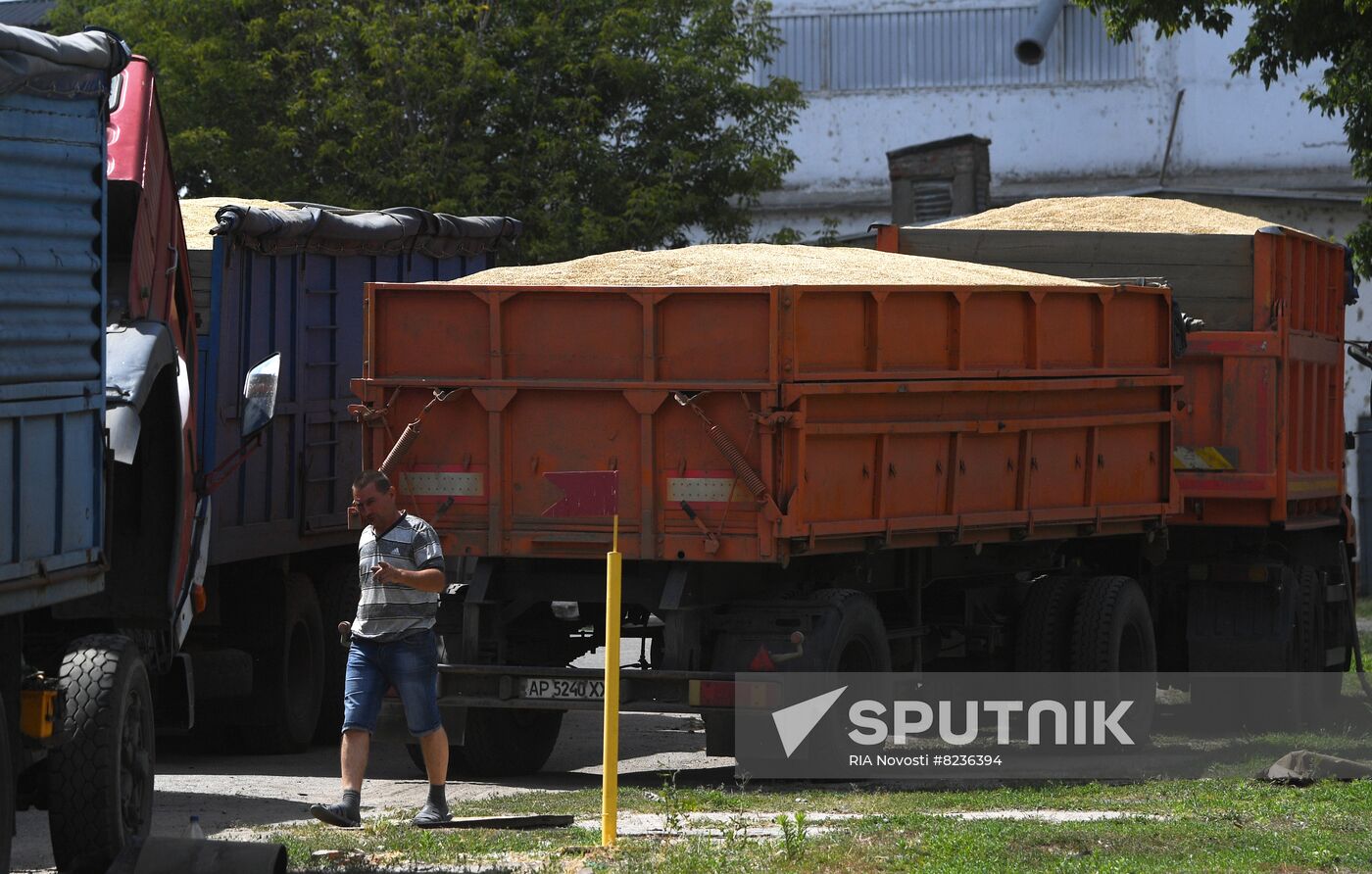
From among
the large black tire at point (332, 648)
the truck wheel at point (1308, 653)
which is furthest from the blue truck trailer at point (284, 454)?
the truck wheel at point (1308, 653)

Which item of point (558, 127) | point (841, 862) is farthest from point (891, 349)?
point (558, 127)

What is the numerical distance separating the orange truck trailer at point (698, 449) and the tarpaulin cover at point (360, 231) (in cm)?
159

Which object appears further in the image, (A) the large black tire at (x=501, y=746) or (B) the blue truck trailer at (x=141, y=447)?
(A) the large black tire at (x=501, y=746)

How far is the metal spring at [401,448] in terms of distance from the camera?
11.1 metres

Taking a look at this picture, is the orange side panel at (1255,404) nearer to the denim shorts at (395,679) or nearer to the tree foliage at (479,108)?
the denim shorts at (395,679)

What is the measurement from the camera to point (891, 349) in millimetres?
11211

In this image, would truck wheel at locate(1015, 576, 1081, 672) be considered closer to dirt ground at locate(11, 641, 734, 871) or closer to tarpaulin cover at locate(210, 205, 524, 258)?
dirt ground at locate(11, 641, 734, 871)

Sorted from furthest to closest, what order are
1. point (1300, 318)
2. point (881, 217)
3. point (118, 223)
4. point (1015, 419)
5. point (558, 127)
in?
point (881, 217), point (558, 127), point (1300, 318), point (1015, 419), point (118, 223)

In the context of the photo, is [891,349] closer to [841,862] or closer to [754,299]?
[754,299]

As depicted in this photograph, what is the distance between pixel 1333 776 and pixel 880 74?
1039 inches

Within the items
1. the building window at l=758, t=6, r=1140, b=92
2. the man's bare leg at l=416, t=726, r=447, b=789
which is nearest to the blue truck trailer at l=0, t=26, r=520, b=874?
the man's bare leg at l=416, t=726, r=447, b=789

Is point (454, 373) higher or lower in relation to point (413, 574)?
higher

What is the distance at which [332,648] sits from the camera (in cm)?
1384

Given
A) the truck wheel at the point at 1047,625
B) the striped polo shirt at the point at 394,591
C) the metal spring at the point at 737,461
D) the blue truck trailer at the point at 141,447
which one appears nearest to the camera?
the blue truck trailer at the point at 141,447
